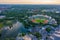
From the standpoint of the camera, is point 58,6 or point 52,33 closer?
point 52,33

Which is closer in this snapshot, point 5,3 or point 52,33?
point 52,33

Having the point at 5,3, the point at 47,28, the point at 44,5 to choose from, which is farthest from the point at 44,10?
the point at 5,3

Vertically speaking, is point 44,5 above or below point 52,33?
above

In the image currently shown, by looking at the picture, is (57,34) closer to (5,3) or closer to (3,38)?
(3,38)

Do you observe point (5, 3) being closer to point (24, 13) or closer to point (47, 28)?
point (24, 13)

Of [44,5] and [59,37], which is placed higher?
[44,5]

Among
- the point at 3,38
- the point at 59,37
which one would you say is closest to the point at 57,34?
the point at 59,37

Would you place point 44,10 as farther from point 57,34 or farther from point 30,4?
point 57,34

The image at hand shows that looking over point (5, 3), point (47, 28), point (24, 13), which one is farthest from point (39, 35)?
point (5, 3)
